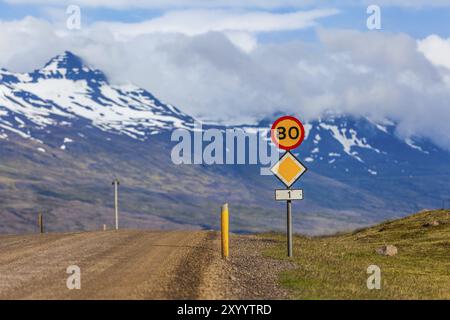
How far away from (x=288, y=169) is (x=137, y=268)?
761 centimetres

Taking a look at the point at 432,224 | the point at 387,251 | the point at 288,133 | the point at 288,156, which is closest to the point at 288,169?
the point at 288,156

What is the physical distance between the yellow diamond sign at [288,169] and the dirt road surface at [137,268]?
108 inches

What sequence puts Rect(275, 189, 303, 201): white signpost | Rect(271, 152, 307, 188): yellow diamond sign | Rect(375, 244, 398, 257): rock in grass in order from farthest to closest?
Rect(375, 244, 398, 257): rock in grass → Rect(271, 152, 307, 188): yellow diamond sign → Rect(275, 189, 303, 201): white signpost

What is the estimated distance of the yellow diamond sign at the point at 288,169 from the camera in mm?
29406

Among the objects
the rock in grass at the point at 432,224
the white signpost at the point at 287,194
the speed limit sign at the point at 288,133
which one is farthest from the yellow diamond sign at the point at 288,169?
the rock in grass at the point at 432,224

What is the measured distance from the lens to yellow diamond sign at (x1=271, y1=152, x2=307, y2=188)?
29.4 meters

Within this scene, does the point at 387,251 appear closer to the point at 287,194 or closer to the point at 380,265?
the point at 380,265

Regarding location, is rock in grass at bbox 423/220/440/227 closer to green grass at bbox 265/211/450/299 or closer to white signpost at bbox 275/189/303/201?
green grass at bbox 265/211/450/299

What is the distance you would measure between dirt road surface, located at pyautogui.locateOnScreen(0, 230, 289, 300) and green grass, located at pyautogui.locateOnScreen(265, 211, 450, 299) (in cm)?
98

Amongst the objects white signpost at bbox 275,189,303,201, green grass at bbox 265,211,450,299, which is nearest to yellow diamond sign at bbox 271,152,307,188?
white signpost at bbox 275,189,303,201

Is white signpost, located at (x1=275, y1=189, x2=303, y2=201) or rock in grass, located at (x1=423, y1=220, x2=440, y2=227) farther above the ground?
white signpost, located at (x1=275, y1=189, x2=303, y2=201)

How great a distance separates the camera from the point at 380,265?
3194 centimetres

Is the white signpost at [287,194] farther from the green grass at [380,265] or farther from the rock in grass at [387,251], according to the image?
the rock in grass at [387,251]
